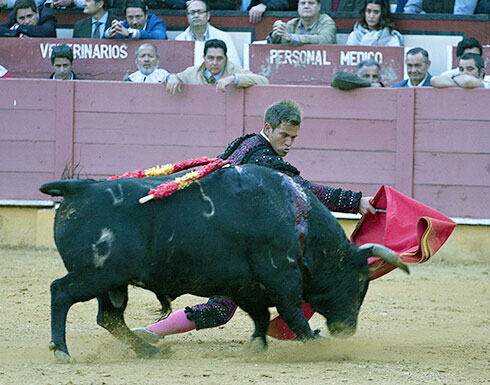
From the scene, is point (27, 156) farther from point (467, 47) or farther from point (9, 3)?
point (467, 47)

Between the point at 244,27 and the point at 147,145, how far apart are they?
5.10 ft

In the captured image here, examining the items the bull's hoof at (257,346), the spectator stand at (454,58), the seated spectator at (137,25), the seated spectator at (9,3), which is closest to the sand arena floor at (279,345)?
the bull's hoof at (257,346)

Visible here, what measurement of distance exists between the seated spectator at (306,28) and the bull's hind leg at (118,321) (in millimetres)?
4239

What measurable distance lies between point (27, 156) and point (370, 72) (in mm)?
2930

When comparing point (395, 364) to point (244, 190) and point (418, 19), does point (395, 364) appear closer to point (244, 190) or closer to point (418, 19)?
point (244, 190)

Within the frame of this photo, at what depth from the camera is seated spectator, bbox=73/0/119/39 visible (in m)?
8.56

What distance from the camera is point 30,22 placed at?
28.6ft

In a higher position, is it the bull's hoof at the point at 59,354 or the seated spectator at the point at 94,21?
the seated spectator at the point at 94,21

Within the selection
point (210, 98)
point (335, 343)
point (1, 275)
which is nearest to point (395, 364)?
point (335, 343)

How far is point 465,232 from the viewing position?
24.8 ft

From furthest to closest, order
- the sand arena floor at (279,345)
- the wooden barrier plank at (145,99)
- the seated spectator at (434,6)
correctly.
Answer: the seated spectator at (434,6)
the wooden barrier plank at (145,99)
the sand arena floor at (279,345)

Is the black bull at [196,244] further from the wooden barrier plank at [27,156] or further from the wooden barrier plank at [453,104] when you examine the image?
the wooden barrier plank at [27,156]

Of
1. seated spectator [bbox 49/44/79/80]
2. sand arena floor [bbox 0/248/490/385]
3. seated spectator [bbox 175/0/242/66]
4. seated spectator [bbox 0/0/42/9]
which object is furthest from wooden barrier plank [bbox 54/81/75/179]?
seated spectator [bbox 0/0/42/9]

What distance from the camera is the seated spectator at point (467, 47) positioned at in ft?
25.0
